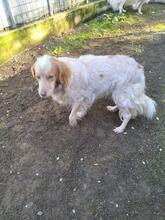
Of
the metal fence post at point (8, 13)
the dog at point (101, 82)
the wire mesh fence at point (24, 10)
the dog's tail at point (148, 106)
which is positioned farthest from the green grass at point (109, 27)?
the dog's tail at point (148, 106)

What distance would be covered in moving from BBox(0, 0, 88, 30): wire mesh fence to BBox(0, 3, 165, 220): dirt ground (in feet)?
6.14

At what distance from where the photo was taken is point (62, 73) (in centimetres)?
368

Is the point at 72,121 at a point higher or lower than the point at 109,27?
higher

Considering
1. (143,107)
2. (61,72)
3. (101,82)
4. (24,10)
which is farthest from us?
(24,10)

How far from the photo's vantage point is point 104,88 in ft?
13.4

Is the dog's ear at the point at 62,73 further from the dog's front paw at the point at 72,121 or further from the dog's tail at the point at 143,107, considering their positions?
the dog's tail at the point at 143,107

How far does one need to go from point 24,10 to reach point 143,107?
4198 millimetres

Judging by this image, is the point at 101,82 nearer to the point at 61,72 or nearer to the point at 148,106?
the point at 61,72

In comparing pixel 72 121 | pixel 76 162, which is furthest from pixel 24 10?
pixel 76 162

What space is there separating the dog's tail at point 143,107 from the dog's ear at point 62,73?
3.90 feet

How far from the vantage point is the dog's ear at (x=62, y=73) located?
3.64 metres

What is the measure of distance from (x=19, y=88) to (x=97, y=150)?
92.6 inches

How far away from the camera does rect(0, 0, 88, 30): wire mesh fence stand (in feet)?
20.0

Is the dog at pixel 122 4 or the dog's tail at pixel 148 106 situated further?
the dog at pixel 122 4
